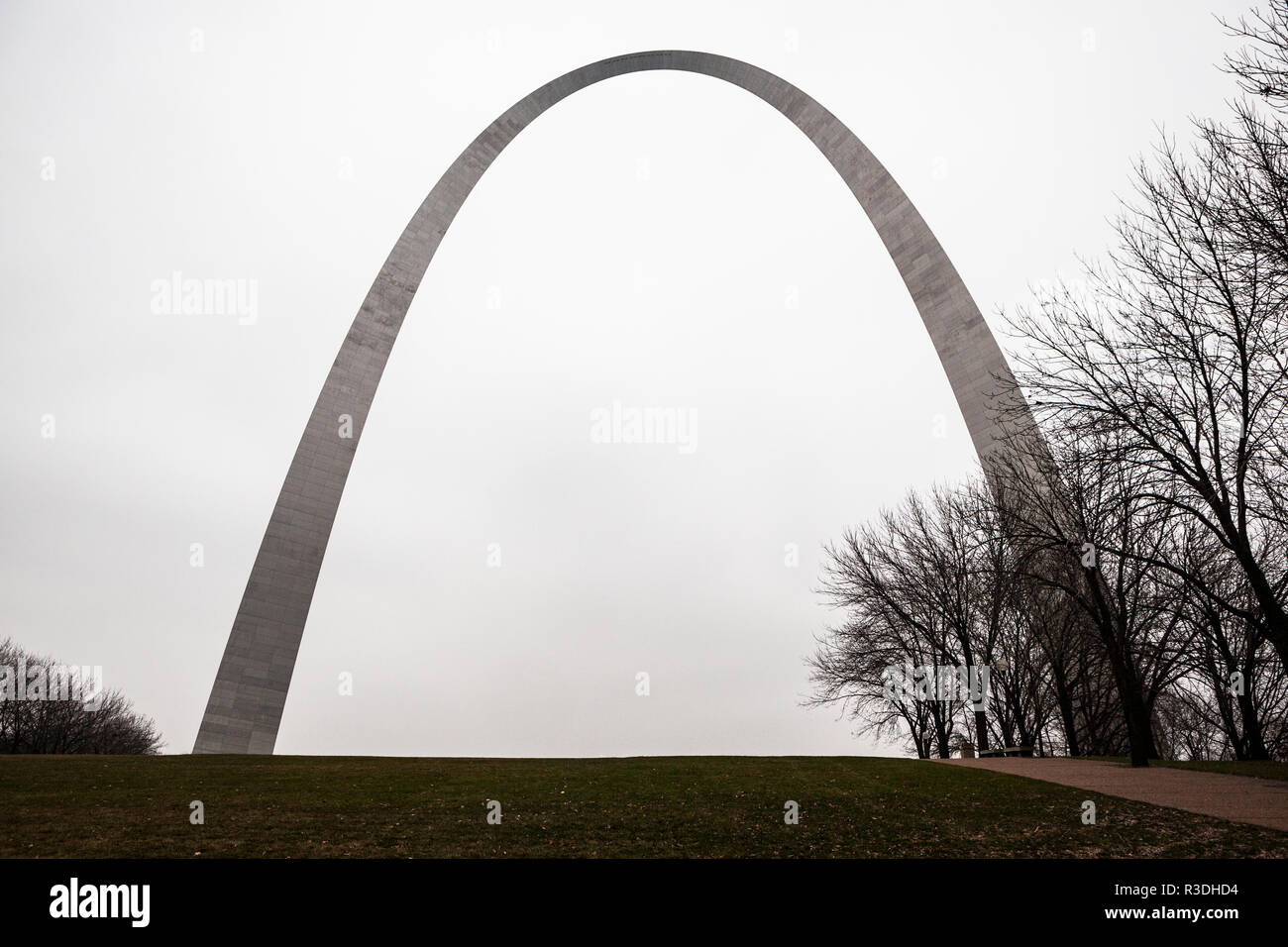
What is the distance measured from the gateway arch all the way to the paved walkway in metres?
9.26

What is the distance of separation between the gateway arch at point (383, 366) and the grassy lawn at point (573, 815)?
314 inches

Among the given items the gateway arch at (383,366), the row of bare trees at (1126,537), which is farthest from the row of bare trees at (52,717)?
the row of bare trees at (1126,537)

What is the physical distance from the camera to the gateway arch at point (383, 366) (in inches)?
906

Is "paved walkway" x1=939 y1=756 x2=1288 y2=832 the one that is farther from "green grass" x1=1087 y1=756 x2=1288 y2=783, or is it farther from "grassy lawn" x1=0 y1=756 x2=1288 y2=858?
"grassy lawn" x1=0 y1=756 x2=1288 y2=858

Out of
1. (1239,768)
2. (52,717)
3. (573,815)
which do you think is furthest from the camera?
(52,717)

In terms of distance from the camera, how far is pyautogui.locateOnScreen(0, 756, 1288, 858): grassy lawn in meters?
9.01

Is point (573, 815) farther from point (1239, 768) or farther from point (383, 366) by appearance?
point (383, 366)

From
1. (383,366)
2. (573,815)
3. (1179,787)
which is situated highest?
(383,366)

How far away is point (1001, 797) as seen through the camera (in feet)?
40.5

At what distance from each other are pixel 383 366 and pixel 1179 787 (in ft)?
82.8

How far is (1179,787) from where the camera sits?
43.9 feet

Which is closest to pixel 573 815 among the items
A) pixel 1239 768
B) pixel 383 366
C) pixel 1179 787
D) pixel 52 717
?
pixel 1179 787

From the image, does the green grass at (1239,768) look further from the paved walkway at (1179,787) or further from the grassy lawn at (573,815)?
the grassy lawn at (573,815)
